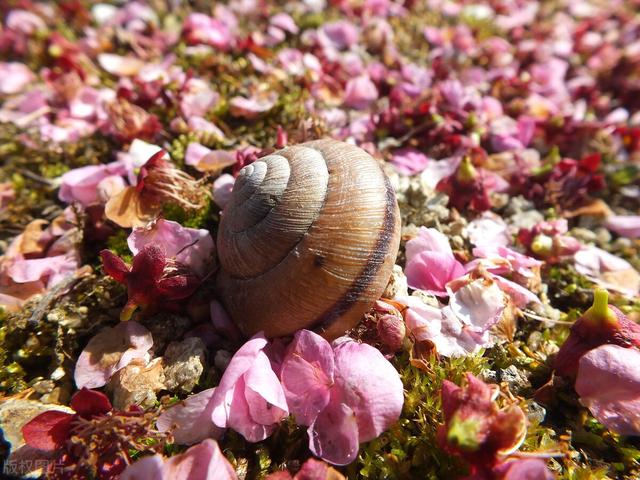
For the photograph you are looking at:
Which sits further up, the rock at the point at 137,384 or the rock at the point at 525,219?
the rock at the point at 525,219

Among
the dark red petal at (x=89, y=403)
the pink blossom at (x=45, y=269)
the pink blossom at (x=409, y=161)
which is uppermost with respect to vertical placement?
the pink blossom at (x=409, y=161)

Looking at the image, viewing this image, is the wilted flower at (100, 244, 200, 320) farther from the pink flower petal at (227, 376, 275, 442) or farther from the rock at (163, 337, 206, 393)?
the pink flower petal at (227, 376, 275, 442)

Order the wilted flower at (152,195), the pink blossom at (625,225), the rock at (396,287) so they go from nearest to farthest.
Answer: the rock at (396,287) → the wilted flower at (152,195) → the pink blossom at (625,225)

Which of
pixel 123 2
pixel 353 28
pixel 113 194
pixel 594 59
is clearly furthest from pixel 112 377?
pixel 594 59

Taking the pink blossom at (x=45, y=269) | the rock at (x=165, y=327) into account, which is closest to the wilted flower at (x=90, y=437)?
the rock at (x=165, y=327)

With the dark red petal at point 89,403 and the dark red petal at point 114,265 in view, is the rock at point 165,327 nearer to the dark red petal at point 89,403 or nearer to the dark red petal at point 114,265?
the dark red petal at point 114,265

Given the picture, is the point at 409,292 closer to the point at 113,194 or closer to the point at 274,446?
the point at 274,446

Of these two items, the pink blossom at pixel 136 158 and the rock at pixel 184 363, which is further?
the pink blossom at pixel 136 158

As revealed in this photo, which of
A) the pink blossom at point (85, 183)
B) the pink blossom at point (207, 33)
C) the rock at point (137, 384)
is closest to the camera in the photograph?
the rock at point (137, 384)
